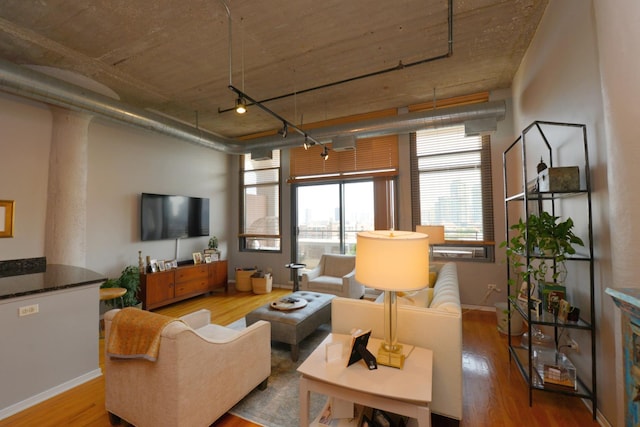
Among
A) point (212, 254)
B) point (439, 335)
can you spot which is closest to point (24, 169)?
point (212, 254)

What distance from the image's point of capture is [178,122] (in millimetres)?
4270

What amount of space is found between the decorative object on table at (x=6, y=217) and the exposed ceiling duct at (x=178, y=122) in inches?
54.1

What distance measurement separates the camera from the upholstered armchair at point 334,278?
162 inches

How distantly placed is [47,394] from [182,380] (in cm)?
157

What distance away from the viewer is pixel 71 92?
3.04 metres

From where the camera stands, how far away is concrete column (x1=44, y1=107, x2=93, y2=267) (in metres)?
3.57

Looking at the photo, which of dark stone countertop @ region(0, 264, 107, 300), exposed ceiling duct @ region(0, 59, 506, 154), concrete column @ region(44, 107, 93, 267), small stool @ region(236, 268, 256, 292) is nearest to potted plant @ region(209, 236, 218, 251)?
small stool @ region(236, 268, 256, 292)

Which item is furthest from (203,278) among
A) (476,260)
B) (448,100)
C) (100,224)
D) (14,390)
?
(448,100)

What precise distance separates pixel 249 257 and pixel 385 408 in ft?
17.2

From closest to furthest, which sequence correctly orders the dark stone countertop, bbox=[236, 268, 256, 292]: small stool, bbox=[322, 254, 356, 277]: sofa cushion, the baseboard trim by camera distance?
the baseboard trim, the dark stone countertop, bbox=[322, 254, 356, 277]: sofa cushion, bbox=[236, 268, 256, 292]: small stool

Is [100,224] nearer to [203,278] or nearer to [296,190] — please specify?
[203,278]

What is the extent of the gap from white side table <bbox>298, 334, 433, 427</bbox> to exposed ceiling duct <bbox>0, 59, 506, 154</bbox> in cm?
337

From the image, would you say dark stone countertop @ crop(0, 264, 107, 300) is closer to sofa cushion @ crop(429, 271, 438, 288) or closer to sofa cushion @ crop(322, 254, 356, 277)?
sofa cushion @ crop(322, 254, 356, 277)

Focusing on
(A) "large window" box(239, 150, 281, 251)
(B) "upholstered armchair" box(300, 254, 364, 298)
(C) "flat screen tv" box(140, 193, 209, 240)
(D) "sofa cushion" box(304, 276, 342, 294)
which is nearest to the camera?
(B) "upholstered armchair" box(300, 254, 364, 298)
